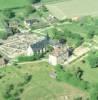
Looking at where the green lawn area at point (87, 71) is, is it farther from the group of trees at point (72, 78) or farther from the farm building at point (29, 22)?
the farm building at point (29, 22)

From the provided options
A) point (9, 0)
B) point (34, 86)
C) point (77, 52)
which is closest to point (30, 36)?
point (77, 52)

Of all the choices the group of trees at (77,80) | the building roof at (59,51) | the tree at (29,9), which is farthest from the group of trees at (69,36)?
the tree at (29,9)

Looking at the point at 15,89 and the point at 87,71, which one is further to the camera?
the point at 87,71

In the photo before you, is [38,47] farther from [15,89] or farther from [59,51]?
[15,89]

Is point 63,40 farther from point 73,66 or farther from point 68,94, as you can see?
point 68,94

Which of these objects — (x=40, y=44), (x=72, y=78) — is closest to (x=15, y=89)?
(x=72, y=78)

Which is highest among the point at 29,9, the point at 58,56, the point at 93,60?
the point at 29,9

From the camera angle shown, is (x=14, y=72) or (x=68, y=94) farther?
(x=14, y=72)

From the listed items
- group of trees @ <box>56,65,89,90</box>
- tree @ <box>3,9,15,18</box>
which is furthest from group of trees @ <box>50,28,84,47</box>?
tree @ <box>3,9,15,18</box>
